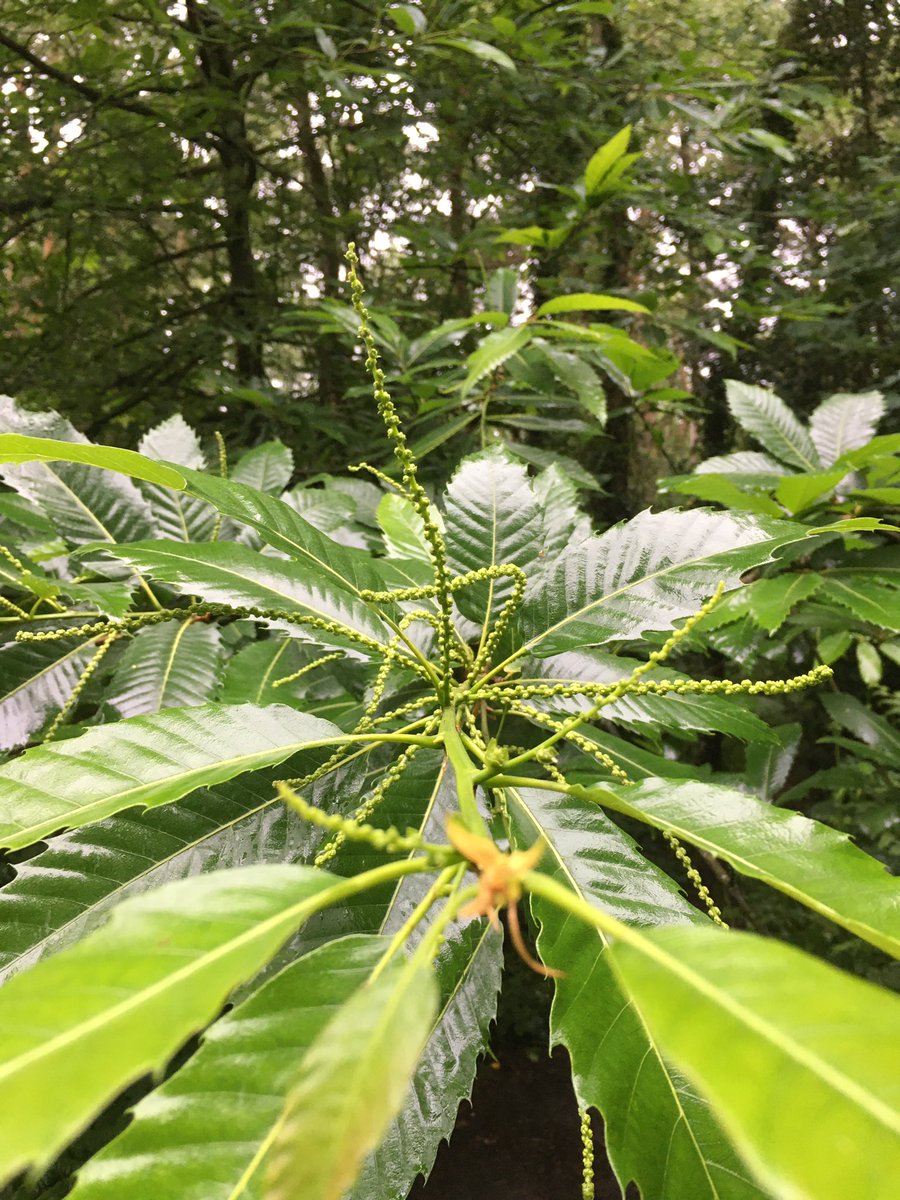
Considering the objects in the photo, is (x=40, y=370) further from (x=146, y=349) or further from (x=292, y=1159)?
(x=292, y=1159)

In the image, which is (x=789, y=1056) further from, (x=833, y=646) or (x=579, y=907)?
(x=833, y=646)

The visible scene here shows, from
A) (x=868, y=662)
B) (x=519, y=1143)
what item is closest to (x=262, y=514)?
(x=868, y=662)

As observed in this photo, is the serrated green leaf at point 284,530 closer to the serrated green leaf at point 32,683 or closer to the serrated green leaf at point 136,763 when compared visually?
the serrated green leaf at point 136,763

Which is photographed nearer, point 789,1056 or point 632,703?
point 789,1056

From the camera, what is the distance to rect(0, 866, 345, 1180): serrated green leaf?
0.25m

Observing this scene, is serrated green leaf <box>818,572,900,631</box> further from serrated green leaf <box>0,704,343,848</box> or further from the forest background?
Answer: serrated green leaf <box>0,704,343,848</box>

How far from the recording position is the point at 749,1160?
0.75 ft

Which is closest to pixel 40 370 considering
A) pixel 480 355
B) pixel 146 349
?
pixel 146 349

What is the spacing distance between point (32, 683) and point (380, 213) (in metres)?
3.38

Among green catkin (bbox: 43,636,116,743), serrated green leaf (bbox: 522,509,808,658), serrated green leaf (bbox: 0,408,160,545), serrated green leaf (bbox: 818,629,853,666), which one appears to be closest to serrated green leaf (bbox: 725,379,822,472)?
serrated green leaf (bbox: 818,629,853,666)

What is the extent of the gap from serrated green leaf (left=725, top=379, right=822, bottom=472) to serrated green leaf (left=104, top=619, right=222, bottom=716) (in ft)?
4.20

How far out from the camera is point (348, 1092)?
244mm

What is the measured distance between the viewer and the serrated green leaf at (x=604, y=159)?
1787 millimetres

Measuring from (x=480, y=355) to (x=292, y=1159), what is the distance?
4.88ft
